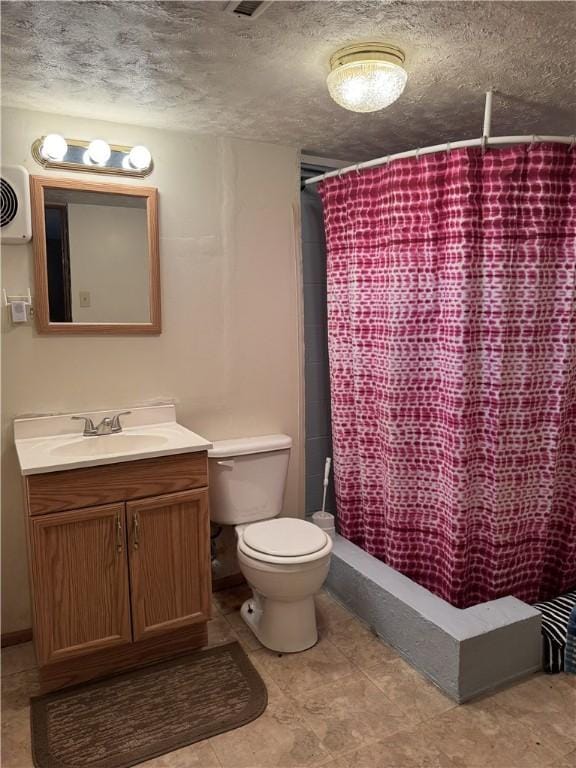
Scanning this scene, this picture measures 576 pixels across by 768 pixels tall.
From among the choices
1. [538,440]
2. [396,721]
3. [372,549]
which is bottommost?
[396,721]

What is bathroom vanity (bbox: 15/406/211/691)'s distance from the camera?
6.39ft

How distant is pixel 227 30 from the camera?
1579 mm

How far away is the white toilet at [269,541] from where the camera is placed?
2205 millimetres

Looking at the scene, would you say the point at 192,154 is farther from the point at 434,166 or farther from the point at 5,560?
the point at 5,560

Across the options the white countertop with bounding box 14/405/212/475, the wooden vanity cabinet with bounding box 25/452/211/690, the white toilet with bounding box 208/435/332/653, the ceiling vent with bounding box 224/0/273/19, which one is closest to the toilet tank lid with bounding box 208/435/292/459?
the white toilet with bounding box 208/435/332/653

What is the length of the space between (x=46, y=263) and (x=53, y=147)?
44 cm

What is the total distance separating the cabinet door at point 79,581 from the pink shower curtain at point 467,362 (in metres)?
1.16

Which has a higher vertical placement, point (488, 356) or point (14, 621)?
point (488, 356)

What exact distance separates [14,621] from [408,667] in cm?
163

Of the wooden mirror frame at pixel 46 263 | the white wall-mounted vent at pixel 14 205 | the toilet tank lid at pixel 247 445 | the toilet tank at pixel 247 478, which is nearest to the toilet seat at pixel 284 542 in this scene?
the toilet tank at pixel 247 478

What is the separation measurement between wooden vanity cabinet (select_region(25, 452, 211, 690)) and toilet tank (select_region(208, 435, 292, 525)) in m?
0.32

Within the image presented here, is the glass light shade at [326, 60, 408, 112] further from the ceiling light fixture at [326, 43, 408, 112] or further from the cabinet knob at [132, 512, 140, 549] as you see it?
the cabinet knob at [132, 512, 140, 549]

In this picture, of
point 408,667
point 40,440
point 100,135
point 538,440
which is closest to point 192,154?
point 100,135

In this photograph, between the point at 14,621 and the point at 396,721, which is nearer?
the point at 396,721
